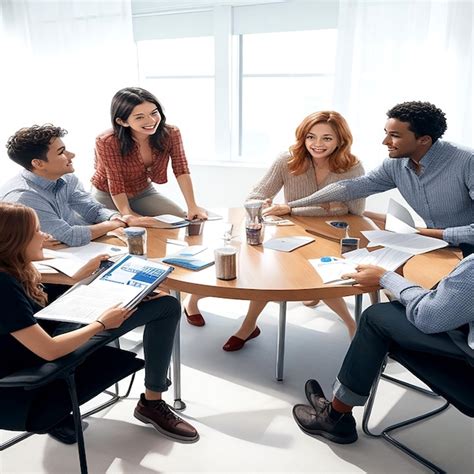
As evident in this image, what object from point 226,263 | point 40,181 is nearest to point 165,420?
point 226,263

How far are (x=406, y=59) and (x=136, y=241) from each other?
264 centimetres

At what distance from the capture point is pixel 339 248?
6.68ft

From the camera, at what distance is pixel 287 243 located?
209 centimetres

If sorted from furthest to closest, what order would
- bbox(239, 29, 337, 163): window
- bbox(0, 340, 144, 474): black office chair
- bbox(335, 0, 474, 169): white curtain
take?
bbox(239, 29, 337, 163): window → bbox(335, 0, 474, 169): white curtain → bbox(0, 340, 144, 474): black office chair

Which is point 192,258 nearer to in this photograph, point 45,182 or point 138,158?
point 45,182

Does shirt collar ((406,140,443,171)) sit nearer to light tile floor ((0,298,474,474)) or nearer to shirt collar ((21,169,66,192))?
light tile floor ((0,298,474,474))

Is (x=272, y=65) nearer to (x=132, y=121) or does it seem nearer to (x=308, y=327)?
(x=132, y=121)

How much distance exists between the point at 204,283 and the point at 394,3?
285 cm

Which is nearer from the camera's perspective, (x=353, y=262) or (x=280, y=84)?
(x=353, y=262)

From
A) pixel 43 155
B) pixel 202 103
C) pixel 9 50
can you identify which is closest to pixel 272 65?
pixel 202 103

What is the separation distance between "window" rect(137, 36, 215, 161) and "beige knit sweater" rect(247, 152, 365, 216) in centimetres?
210

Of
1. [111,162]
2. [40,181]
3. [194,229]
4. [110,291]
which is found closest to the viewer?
[110,291]

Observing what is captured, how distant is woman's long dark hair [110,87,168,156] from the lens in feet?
8.41

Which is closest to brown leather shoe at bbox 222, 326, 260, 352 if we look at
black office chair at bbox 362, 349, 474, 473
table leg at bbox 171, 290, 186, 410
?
table leg at bbox 171, 290, 186, 410
